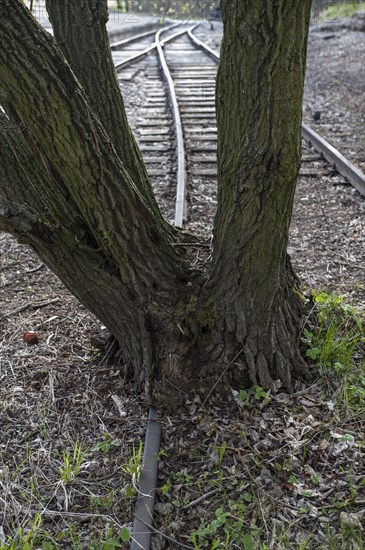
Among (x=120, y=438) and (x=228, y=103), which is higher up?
(x=228, y=103)

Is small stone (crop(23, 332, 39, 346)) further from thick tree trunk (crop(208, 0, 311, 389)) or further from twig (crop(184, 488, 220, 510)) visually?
twig (crop(184, 488, 220, 510))

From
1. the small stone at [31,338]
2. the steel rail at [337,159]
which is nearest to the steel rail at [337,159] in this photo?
Result: the steel rail at [337,159]

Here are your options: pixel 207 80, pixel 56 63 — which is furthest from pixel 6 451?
pixel 207 80

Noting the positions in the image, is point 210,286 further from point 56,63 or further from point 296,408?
point 56,63

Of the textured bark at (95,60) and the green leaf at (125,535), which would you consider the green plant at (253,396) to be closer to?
the green leaf at (125,535)

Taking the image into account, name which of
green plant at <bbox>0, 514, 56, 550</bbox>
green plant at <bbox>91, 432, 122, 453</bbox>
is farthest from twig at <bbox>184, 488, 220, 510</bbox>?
green plant at <bbox>0, 514, 56, 550</bbox>

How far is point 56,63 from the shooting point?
258 centimetres

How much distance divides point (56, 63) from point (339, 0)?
24.1 m

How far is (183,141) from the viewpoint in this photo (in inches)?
323

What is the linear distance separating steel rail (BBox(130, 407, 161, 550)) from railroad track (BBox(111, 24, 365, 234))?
2.73 metres

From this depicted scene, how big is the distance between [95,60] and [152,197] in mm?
882

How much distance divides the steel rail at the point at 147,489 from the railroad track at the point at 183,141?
2728 mm

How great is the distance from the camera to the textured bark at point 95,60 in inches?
134

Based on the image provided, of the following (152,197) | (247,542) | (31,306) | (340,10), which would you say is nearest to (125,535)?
(247,542)
